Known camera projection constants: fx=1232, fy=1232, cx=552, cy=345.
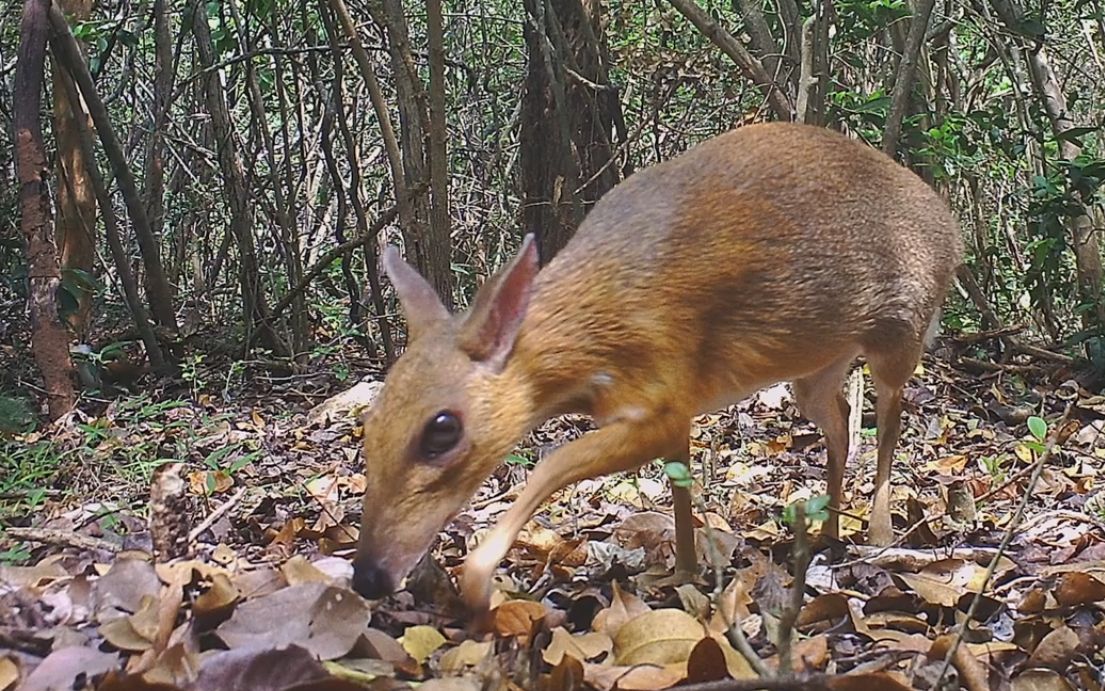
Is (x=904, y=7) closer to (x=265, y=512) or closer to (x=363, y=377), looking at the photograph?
(x=363, y=377)

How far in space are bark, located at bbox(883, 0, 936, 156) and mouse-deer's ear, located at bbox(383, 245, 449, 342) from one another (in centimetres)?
373

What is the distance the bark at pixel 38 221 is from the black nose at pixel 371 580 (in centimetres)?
359

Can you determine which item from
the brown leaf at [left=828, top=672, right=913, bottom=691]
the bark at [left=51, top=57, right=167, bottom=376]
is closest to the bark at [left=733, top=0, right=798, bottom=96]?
the bark at [left=51, top=57, right=167, bottom=376]

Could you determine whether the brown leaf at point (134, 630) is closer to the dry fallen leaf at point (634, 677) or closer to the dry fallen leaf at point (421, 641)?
the dry fallen leaf at point (421, 641)

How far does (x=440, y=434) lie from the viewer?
9.95ft

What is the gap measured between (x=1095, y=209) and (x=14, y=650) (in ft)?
23.7

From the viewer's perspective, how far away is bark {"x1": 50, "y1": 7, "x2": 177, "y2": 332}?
6.85 metres

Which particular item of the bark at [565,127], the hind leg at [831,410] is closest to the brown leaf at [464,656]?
the hind leg at [831,410]

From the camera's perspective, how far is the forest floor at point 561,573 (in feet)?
8.07

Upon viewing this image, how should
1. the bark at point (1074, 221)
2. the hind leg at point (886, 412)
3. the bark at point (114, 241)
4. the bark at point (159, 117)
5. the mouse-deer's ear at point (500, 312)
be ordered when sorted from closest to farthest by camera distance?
the mouse-deer's ear at point (500, 312), the hind leg at point (886, 412), the bark at point (114, 241), the bark at point (1074, 221), the bark at point (159, 117)

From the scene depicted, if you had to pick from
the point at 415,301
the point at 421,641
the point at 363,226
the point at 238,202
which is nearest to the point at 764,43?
the point at 363,226

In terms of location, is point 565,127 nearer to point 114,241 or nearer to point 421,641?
point 114,241

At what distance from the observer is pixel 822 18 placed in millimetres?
6637

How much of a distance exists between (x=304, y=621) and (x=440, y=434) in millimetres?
614
